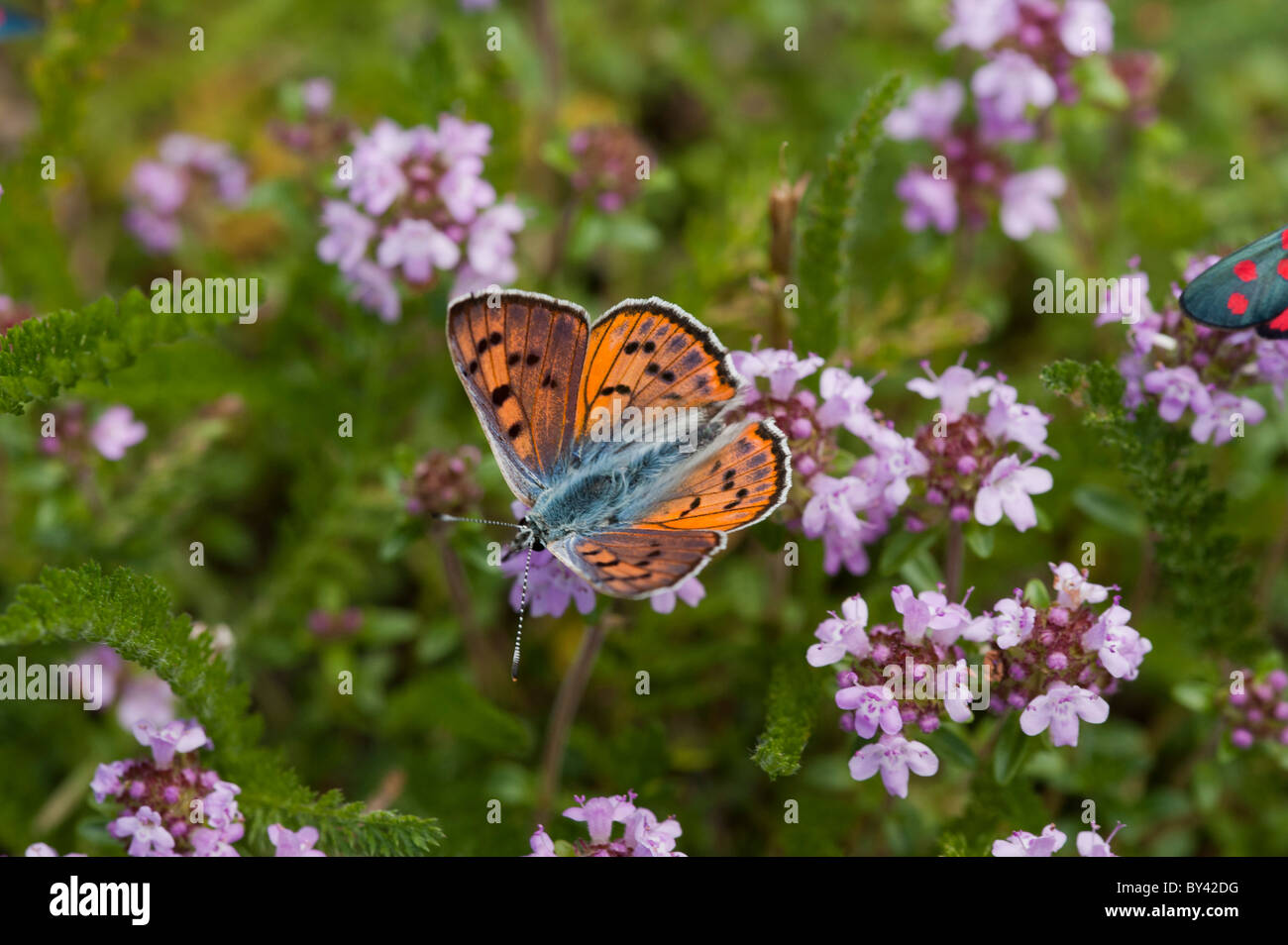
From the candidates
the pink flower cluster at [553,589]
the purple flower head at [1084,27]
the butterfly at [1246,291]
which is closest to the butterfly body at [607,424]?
the pink flower cluster at [553,589]

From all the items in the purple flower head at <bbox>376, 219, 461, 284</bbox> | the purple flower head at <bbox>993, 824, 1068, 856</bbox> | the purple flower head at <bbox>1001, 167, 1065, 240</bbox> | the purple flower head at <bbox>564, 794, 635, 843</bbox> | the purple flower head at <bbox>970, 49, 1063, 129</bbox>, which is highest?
the purple flower head at <bbox>970, 49, 1063, 129</bbox>

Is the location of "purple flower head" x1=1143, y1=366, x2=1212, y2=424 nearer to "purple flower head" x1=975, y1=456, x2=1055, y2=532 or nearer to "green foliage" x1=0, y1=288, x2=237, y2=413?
"purple flower head" x1=975, y1=456, x2=1055, y2=532

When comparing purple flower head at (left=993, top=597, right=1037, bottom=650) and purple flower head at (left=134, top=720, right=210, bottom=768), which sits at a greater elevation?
purple flower head at (left=993, top=597, right=1037, bottom=650)

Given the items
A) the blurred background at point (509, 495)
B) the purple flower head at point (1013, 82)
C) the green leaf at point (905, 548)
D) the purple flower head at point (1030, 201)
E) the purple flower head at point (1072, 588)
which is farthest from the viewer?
the purple flower head at point (1030, 201)

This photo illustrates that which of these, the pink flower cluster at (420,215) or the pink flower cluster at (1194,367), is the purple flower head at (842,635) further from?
the pink flower cluster at (420,215)

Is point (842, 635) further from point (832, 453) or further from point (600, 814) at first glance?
point (600, 814)

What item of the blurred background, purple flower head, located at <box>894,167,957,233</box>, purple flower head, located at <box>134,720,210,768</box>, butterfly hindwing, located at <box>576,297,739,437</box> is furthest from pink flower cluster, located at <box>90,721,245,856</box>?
purple flower head, located at <box>894,167,957,233</box>
